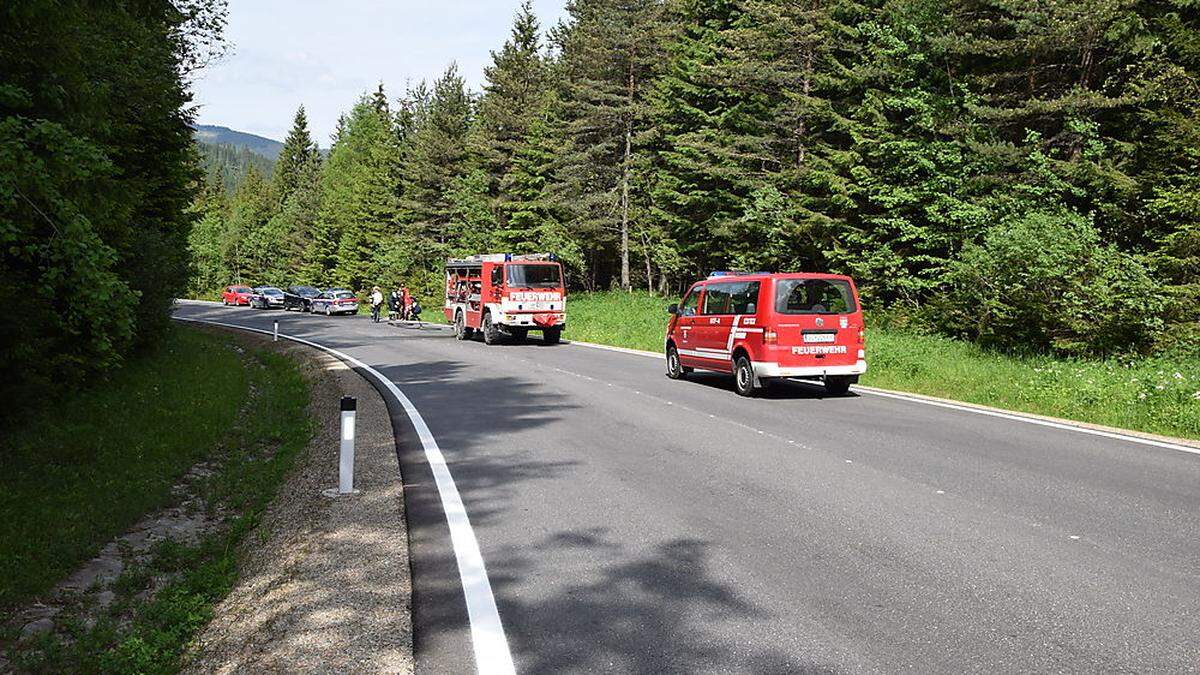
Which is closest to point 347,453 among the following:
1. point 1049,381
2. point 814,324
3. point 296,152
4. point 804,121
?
point 814,324

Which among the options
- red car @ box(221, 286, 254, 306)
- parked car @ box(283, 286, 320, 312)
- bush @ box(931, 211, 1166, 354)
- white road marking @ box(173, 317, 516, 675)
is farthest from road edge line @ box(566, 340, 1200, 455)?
red car @ box(221, 286, 254, 306)

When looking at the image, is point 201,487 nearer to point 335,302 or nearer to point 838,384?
point 838,384

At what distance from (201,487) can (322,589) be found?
18.8 feet

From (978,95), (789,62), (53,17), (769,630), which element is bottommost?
(769,630)

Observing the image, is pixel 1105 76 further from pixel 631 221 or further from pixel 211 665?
pixel 211 665

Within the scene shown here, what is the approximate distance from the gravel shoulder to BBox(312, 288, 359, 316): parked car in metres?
39.5

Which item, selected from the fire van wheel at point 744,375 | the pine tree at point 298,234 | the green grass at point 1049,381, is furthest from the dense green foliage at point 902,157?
the pine tree at point 298,234

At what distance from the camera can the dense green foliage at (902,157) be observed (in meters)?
16.7

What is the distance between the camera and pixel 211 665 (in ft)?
12.3

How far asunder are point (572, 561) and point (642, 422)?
542 centimetres

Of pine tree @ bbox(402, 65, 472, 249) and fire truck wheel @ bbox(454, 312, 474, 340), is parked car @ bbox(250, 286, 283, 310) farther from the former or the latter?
fire truck wheel @ bbox(454, 312, 474, 340)

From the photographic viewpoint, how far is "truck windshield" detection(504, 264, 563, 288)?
23.6 m

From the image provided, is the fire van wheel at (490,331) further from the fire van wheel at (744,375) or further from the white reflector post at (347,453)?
the white reflector post at (347,453)

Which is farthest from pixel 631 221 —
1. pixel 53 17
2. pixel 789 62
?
pixel 53 17
